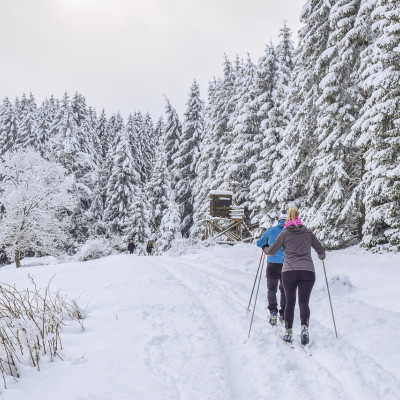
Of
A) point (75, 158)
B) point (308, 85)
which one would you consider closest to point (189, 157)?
point (75, 158)

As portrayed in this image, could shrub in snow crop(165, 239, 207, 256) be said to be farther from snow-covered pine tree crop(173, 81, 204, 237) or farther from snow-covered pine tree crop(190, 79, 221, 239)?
snow-covered pine tree crop(173, 81, 204, 237)

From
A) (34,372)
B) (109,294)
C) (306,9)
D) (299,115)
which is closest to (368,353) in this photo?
(34,372)

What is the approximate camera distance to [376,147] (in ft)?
36.1

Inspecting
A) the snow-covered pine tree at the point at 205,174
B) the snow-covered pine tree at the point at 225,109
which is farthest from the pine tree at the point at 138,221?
the snow-covered pine tree at the point at 225,109

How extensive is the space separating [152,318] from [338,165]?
34.2ft

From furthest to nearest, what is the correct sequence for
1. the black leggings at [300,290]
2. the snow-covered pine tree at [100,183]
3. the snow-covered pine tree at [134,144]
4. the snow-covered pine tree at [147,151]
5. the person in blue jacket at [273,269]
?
the snow-covered pine tree at [147,151] < the snow-covered pine tree at [134,144] < the snow-covered pine tree at [100,183] < the person in blue jacket at [273,269] < the black leggings at [300,290]

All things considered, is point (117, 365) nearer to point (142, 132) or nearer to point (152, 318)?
point (152, 318)

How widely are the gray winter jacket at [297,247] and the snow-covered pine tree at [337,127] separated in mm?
8484

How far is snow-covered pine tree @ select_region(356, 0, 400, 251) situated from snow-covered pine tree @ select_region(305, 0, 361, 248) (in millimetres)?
1995

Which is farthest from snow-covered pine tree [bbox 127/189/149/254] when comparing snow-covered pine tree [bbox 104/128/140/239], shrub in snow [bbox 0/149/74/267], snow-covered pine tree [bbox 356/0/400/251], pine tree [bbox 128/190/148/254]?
snow-covered pine tree [bbox 356/0/400/251]

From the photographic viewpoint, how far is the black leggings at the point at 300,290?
535 centimetres

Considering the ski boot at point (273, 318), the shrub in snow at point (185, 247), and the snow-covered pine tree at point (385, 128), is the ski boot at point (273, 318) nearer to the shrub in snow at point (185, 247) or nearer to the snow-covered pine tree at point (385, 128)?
the snow-covered pine tree at point (385, 128)

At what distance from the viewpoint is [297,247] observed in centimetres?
549

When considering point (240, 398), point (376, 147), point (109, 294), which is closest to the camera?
point (240, 398)
